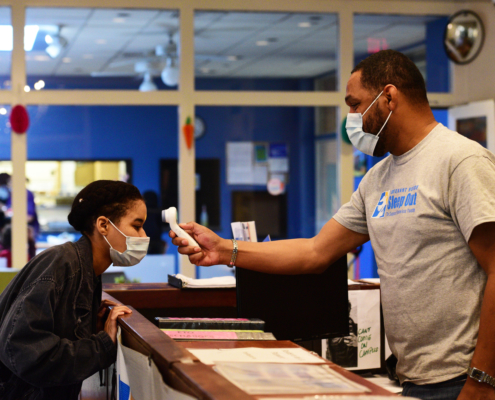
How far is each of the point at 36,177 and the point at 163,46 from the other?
153 cm

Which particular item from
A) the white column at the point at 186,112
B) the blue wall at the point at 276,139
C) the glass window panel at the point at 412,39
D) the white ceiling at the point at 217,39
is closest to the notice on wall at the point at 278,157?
the blue wall at the point at 276,139

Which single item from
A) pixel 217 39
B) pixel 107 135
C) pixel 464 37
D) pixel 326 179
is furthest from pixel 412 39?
pixel 107 135

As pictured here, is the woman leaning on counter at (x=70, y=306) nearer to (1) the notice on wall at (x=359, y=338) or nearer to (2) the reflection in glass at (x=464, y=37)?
(1) the notice on wall at (x=359, y=338)

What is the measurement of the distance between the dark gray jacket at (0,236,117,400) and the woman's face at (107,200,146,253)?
0.13 m

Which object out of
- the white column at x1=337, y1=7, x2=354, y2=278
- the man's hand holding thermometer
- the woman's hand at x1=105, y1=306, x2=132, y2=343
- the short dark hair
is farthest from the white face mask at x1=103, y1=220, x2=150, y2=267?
the white column at x1=337, y1=7, x2=354, y2=278

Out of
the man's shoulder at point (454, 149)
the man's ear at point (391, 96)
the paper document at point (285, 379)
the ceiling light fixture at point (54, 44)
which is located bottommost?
the paper document at point (285, 379)

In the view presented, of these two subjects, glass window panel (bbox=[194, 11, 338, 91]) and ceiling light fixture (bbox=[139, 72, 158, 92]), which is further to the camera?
glass window panel (bbox=[194, 11, 338, 91])

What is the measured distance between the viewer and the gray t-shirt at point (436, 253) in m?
1.28

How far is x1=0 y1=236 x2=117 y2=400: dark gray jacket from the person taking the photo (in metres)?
1.39

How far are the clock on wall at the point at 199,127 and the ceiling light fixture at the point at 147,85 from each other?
16.8 inches

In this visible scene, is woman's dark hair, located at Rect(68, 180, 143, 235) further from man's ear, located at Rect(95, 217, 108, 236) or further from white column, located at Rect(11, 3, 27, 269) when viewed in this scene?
white column, located at Rect(11, 3, 27, 269)

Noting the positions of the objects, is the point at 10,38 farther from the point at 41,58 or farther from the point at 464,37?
the point at 464,37

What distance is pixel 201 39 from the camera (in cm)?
482

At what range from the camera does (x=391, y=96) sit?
1.50m
